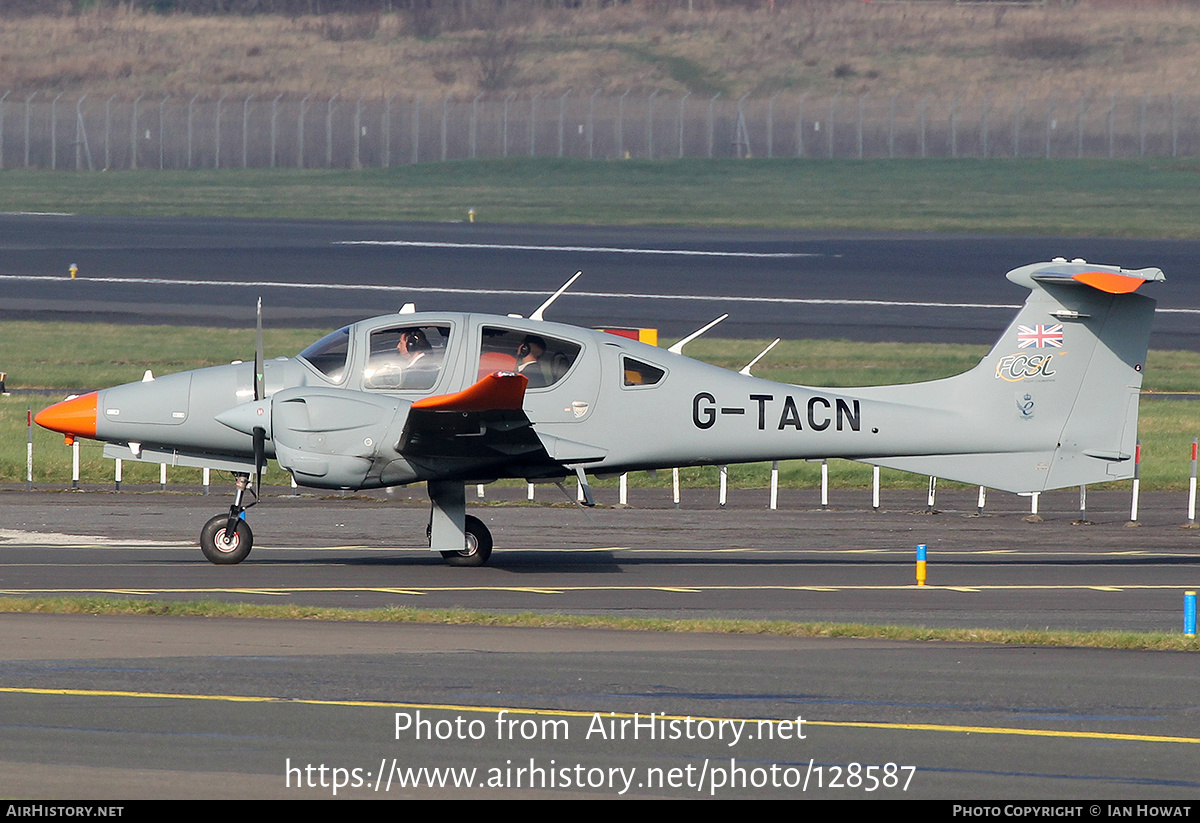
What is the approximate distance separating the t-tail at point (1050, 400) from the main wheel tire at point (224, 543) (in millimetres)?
6665

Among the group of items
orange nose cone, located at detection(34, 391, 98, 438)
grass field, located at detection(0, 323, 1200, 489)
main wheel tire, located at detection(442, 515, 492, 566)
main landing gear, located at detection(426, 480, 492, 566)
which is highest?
orange nose cone, located at detection(34, 391, 98, 438)

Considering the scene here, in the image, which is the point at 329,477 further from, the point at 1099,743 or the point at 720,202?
the point at 720,202

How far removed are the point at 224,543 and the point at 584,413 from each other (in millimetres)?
3979

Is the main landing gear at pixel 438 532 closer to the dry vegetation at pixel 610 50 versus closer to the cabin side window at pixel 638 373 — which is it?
the cabin side window at pixel 638 373

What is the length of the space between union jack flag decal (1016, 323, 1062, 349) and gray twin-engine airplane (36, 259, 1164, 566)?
0.02 meters

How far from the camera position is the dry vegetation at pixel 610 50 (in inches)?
3553

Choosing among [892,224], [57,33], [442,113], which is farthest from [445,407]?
[57,33]

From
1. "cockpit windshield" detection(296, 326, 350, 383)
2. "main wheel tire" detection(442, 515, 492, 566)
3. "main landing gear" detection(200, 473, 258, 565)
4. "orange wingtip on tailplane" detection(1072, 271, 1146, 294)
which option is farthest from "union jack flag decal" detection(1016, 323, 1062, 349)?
"main landing gear" detection(200, 473, 258, 565)

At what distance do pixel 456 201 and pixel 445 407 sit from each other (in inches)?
2239

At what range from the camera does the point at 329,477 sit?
15547 millimetres

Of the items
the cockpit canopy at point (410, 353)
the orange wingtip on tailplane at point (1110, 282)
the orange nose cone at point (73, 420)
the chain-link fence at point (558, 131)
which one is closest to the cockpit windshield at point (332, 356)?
the cockpit canopy at point (410, 353)

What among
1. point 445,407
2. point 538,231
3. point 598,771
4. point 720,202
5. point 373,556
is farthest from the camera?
→ point 720,202

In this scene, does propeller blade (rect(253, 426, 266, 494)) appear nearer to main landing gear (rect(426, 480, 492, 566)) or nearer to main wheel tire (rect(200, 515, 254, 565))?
main wheel tire (rect(200, 515, 254, 565))

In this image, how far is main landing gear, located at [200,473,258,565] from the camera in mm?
15969
